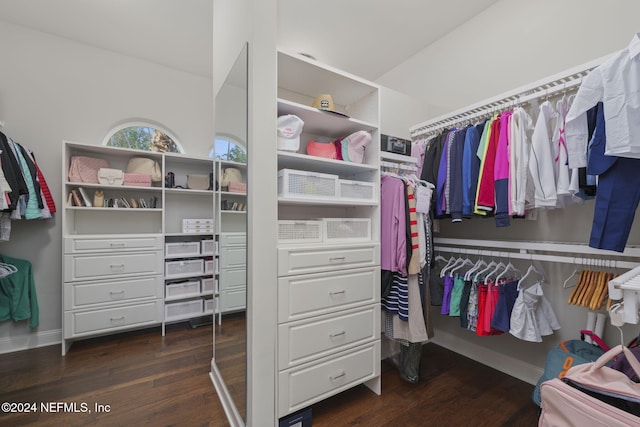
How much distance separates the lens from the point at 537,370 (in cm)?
192

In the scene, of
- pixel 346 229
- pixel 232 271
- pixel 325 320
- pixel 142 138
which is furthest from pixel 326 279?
pixel 142 138

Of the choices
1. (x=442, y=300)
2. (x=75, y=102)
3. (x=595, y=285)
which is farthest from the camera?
(x=75, y=102)

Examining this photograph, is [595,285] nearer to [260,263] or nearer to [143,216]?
[260,263]

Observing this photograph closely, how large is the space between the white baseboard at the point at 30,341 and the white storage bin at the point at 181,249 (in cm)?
119

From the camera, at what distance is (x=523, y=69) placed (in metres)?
2.09

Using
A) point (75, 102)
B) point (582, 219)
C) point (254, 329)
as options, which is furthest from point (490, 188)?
point (75, 102)

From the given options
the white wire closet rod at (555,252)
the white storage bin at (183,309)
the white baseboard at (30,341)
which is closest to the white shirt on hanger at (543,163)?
the white wire closet rod at (555,252)

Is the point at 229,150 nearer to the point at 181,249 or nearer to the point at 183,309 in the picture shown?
the point at 181,249

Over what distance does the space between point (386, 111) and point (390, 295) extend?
151 cm

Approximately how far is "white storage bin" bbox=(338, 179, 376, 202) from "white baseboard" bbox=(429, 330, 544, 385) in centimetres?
157

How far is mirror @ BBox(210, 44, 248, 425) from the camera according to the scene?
57.7 inches

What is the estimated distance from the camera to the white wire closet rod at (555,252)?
1.43 metres

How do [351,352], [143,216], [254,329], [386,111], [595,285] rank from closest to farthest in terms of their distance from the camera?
[254,329]
[595,285]
[351,352]
[386,111]
[143,216]

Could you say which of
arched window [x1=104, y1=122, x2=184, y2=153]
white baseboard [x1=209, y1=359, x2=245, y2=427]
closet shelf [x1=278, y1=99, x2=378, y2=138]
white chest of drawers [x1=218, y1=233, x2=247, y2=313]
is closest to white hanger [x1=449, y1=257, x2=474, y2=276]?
closet shelf [x1=278, y1=99, x2=378, y2=138]
